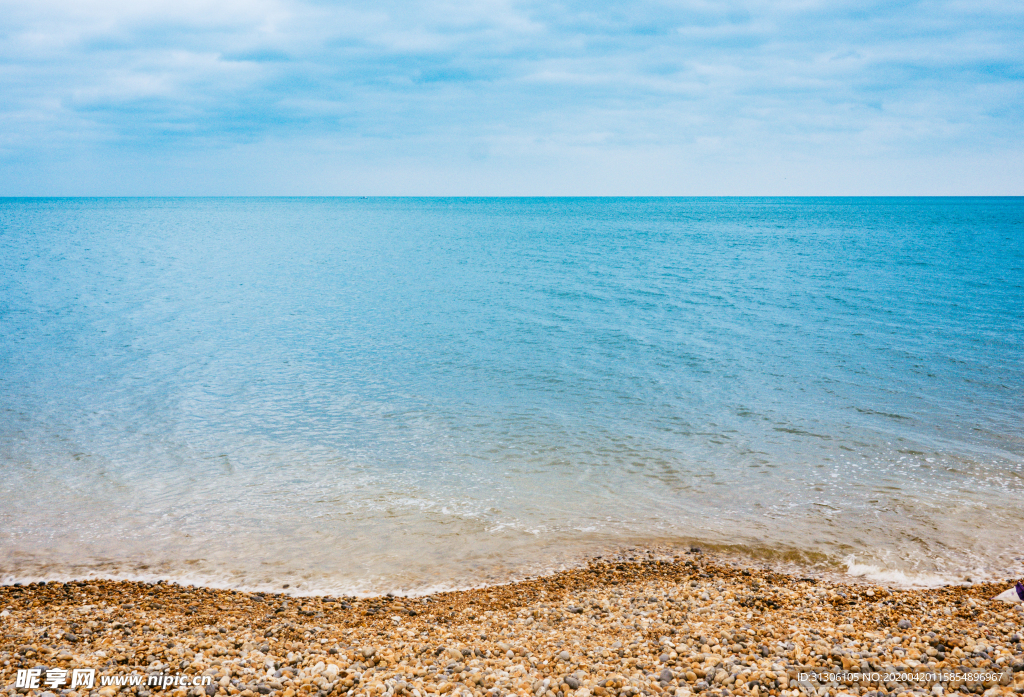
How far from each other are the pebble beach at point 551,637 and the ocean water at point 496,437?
0.95 metres

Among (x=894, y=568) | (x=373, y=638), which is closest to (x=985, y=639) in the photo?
(x=894, y=568)

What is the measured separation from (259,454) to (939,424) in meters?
17.1

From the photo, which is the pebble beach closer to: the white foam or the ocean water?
the white foam

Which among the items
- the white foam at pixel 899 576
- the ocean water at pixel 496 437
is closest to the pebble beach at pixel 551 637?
the white foam at pixel 899 576

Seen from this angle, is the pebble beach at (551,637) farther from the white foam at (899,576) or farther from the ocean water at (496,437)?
the ocean water at (496,437)

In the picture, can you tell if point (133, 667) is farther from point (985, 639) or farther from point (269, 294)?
point (269, 294)

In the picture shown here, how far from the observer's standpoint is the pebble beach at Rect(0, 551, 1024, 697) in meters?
6.50

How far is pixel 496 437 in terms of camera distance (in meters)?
16.2

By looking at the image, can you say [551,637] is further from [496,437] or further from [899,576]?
[496,437]

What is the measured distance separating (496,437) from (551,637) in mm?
8304

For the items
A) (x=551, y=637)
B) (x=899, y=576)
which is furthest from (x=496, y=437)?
(x=899, y=576)

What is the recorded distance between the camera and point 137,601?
916 centimetres

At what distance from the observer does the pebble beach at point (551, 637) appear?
650 cm

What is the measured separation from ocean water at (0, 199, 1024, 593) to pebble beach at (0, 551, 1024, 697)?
945 mm
